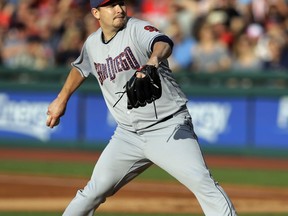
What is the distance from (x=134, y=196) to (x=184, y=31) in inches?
208

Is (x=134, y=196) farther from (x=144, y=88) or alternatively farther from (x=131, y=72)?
(x=144, y=88)

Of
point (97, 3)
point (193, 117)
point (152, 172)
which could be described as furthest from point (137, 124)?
point (193, 117)

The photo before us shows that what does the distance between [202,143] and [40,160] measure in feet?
9.40

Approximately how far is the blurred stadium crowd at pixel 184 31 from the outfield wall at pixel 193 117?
0.53 meters

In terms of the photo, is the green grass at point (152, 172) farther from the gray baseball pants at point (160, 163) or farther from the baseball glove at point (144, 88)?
the baseball glove at point (144, 88)

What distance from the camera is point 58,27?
55.1 feet

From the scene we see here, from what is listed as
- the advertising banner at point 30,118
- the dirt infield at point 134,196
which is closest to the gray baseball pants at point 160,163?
the dirt infield at point 134,196

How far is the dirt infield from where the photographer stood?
33.3ft

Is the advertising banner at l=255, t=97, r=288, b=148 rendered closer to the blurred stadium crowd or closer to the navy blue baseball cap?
the blurred stadium crowd

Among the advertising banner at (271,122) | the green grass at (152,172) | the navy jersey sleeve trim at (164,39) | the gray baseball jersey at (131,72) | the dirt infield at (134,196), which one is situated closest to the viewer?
the navy jersey sleeve trim at (164,39)

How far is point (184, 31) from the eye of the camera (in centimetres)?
1573

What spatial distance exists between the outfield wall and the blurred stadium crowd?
1.72ft

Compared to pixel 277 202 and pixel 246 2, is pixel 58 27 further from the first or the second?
pixel 277 202

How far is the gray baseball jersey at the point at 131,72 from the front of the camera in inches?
251
